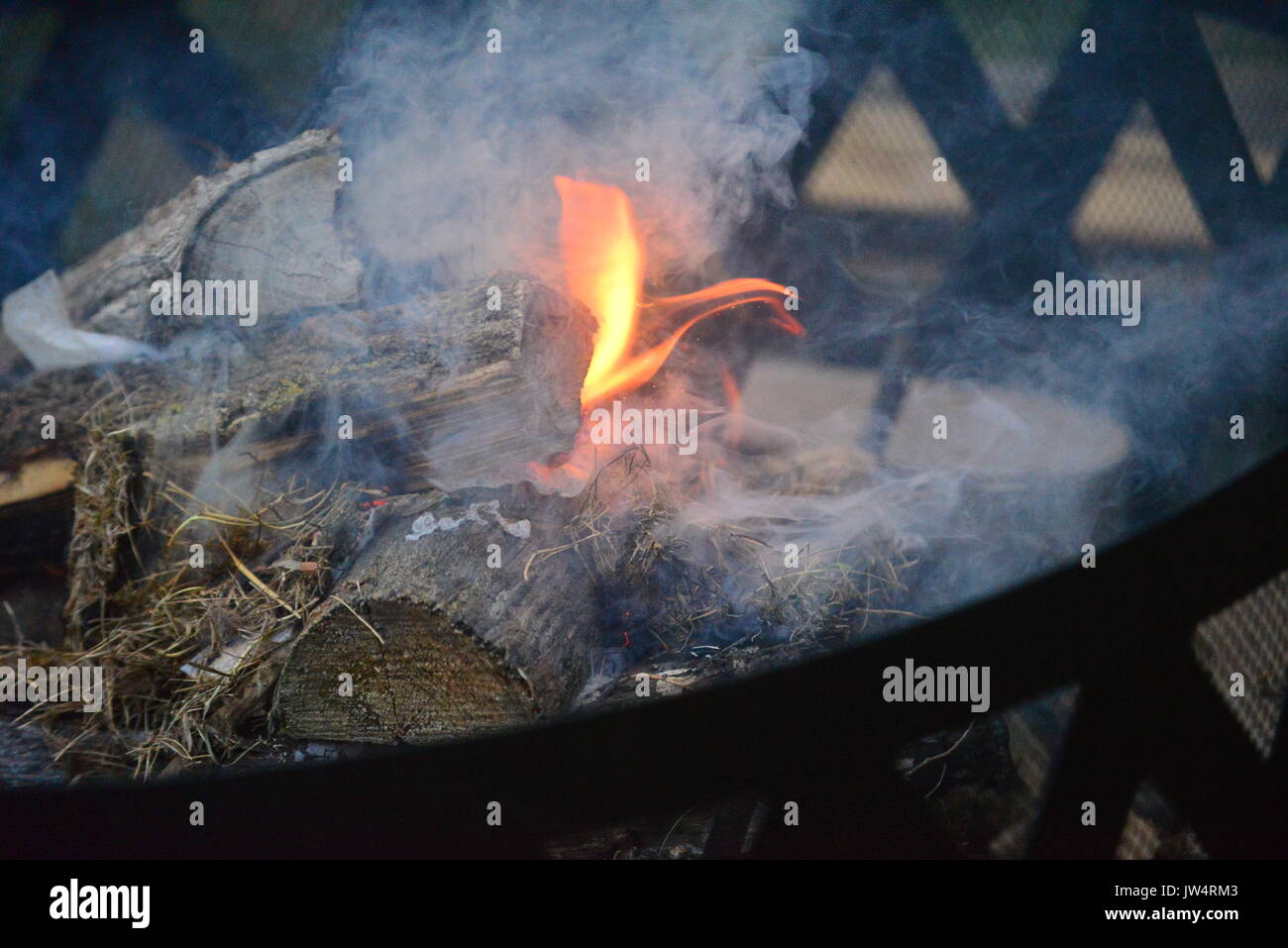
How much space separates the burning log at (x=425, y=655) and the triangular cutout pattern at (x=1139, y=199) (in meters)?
3.50

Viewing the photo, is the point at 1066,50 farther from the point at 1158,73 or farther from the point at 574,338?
the point at 574,338

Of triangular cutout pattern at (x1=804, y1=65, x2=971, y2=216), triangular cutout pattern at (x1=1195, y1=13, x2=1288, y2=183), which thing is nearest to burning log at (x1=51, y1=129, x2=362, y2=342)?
triangular cutout pattern at (x1=804, y1=65, x2=971, y2=216)

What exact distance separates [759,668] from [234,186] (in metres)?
2.87

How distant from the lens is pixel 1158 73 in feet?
13.2

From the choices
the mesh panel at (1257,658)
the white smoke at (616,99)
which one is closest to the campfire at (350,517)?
the white smoke at (616,99)

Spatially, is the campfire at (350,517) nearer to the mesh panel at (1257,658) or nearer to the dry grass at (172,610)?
the dry grass at (172,610)

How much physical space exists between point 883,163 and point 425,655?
133 inches

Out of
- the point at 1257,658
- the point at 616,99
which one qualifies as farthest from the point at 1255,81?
the point at 616,99

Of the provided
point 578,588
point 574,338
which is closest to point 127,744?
point 578,588

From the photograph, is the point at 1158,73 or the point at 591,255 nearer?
the point at 591,255

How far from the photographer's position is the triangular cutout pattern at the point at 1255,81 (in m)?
3.97

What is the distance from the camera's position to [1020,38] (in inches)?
157
